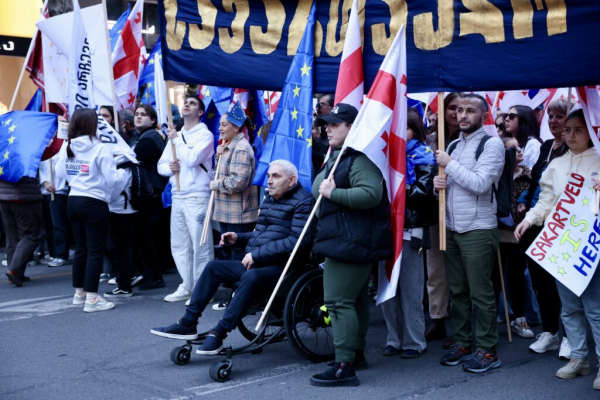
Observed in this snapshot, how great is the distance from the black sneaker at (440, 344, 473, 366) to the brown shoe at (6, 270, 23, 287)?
5498 mm

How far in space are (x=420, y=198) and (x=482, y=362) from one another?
50.2 inches

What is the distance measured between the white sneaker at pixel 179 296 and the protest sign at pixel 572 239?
403 centimetres

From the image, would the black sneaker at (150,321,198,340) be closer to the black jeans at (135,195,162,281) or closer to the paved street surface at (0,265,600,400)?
the paved street surface at (0,265,600,400)

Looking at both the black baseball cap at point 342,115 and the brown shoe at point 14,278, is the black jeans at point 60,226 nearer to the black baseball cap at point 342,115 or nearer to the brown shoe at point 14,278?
the brown shoe at point 14,278

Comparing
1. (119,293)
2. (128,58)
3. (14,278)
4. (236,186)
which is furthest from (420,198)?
(128,58)

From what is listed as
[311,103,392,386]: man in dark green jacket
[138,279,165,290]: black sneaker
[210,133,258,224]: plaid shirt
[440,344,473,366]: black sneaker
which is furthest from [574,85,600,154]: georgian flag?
[138,279,165,290]: black sneaker

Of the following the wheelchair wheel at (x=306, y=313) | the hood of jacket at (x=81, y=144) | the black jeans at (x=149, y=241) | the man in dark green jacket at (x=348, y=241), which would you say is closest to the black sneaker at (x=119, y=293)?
the black jeans at (x=149, y=241)

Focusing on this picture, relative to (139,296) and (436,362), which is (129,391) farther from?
(139,296)

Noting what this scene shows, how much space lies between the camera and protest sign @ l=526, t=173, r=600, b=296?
4.88 metres

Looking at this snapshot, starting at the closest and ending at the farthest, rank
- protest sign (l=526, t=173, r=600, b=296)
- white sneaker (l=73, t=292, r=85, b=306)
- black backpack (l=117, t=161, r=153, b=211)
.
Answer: protest sign (l=526, t=173, r=600, b=296)
white sneaker (l=73, t=292, r=85, b=306)
black backpack (l=117, t=161, r=153, b=211)

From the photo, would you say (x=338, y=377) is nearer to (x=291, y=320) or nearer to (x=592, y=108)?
(x=291, y=320)

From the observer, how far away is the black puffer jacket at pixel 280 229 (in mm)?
5590

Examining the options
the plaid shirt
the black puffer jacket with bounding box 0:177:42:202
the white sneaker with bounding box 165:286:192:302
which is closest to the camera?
the plaid shirt

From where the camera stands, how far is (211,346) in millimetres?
5305
